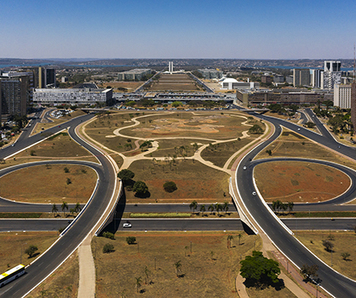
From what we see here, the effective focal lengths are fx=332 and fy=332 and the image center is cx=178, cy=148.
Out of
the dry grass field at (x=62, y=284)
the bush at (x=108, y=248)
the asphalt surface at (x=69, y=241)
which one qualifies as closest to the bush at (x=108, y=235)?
the asphalt surface at (x=69, y=241)

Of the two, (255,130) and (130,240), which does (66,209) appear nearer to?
(130,240)

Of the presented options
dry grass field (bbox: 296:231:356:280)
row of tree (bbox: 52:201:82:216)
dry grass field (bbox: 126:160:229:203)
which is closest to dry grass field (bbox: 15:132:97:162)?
dry grass field (bbox: 126:160:229:203)

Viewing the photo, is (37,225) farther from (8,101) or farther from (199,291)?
(8,101)

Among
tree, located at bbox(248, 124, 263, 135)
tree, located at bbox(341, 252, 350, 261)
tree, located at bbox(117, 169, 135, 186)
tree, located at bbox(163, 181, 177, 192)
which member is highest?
tree, located at bbox(248, 124, 263, 135)

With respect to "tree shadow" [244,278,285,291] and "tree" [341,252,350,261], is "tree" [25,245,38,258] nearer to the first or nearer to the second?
"tree shadow" [244,278,285,291]

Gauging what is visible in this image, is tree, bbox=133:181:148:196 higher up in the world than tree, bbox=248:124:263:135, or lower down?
lower down

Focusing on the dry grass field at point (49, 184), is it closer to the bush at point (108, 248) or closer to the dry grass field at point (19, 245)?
the dry grass field at point (19, 245)
